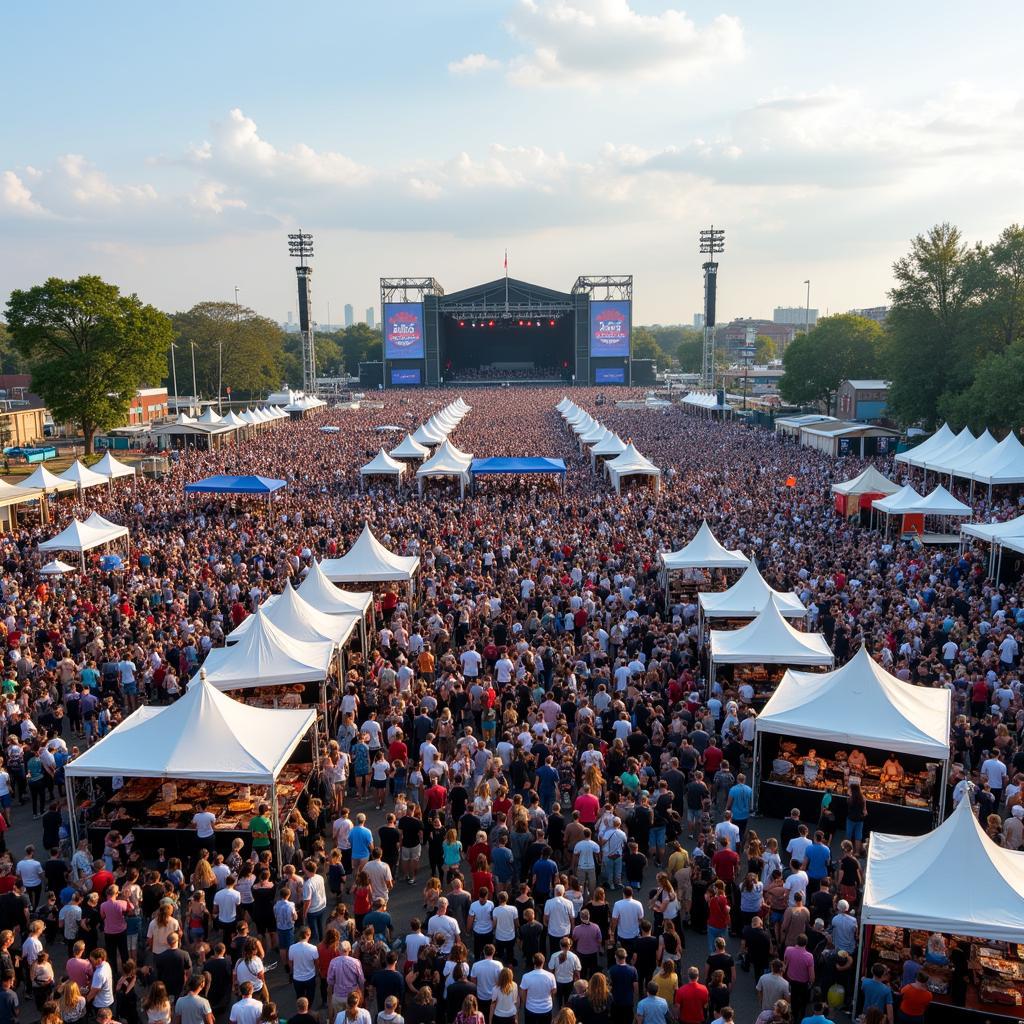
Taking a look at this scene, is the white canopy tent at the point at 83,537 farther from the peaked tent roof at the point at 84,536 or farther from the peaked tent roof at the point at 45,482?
the peaked tent roof at the point at 45,482

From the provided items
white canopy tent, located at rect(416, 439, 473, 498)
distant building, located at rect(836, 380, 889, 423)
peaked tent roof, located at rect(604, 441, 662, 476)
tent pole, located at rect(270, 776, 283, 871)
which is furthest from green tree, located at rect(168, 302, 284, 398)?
tent pole, located at rect(270, 776, 283, 871)

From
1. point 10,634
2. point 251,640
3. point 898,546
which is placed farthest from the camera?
point 898,546

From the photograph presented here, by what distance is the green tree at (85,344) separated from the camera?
A: 3941 centimetres

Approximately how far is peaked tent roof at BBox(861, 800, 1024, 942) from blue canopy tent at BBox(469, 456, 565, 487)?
22.0 m

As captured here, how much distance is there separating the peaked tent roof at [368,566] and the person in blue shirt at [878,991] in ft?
38.2

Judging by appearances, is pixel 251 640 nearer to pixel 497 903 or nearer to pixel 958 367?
pixel 497 903

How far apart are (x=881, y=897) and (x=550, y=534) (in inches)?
594

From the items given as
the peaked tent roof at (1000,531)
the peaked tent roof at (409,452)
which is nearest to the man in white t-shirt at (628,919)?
the peaked tent roof at (1000,531)

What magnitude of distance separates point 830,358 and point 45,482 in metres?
49.5

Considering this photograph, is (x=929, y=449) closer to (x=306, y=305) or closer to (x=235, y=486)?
(x=235, y=486)

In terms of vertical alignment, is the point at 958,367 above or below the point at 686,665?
above

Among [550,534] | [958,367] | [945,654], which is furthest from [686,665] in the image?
[958,367]

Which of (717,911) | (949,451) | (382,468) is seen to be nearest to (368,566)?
(717,911)

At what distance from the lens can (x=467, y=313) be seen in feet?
293
